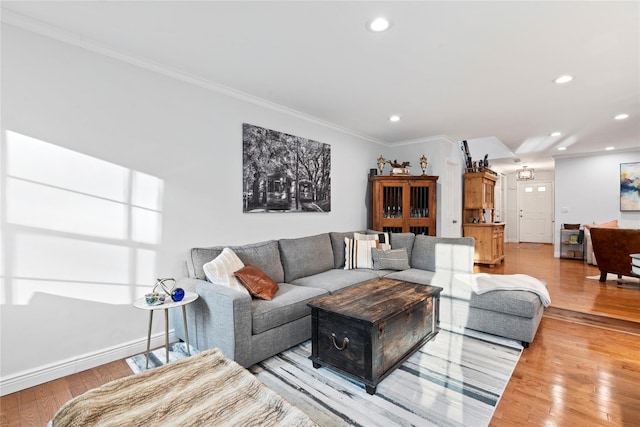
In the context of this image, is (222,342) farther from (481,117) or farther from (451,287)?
(481,117)

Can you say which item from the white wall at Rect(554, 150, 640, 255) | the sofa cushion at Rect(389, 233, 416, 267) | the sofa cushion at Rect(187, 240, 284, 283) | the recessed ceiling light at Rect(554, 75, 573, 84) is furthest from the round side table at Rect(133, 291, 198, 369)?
the white wall at Rect(554, 150, 640, 255)

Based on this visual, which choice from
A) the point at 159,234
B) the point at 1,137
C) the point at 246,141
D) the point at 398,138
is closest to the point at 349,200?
the point at 398,138

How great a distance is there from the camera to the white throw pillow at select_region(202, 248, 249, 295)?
2500 millimetres

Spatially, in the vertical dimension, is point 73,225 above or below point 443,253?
above

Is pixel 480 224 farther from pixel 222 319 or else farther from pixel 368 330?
pixel 222 319

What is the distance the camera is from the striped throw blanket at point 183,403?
1.17 meters

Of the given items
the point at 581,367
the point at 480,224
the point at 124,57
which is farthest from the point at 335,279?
the point at 480,224

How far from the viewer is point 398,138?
538cm

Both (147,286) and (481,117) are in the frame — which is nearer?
(147,286)

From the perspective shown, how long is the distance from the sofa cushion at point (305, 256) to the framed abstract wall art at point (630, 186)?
6828mm

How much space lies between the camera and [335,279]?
10.8ft

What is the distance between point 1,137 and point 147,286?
1408 millimetres

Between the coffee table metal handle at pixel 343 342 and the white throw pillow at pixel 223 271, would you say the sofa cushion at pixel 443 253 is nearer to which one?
the coffee table metal handle at pixel 343 342

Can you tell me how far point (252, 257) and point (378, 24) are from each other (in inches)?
87.9
